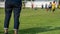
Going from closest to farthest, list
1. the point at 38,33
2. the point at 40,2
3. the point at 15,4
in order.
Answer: the point at 15,4, the point at 38,33, the point at 40,2

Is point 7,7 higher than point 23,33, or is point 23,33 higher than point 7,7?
point 7,7

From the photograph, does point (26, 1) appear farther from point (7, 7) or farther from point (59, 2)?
point (7, 7)

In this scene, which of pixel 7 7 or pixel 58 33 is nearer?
pixel 7 7

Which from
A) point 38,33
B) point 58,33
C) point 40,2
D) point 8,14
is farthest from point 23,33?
point 40,2

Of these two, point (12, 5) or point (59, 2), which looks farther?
point (59, 2)

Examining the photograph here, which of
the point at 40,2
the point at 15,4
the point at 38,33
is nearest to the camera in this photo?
the point at 15,4

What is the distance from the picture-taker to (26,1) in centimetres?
6744

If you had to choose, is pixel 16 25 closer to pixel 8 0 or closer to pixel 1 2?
pixel 8 0

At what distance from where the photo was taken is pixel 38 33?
35.2ft

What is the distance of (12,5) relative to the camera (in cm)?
695

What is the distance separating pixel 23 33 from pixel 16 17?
401 centimetres

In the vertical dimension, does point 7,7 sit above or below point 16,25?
above

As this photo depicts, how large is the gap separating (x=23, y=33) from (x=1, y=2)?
5602 cm

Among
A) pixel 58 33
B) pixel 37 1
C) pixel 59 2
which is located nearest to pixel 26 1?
pixel 37 1
